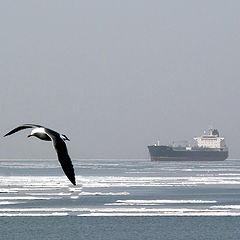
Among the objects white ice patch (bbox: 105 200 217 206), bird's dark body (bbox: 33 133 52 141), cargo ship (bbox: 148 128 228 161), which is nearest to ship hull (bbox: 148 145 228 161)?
cargo ship (bbox: 148 128 228 161)

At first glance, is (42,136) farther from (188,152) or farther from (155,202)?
(188,152)

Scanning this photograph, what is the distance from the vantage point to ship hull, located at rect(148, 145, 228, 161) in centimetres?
18550

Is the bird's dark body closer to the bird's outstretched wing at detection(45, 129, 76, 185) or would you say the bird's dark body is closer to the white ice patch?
the bird's outstretched wing at detection(45, 129, 76, 185)

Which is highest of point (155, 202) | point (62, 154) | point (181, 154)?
point (62, 154)

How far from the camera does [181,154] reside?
18675cm

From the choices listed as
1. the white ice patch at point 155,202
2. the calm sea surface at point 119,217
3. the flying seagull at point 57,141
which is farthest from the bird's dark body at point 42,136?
the white ice patch at point 155,202

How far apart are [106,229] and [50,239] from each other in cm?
404

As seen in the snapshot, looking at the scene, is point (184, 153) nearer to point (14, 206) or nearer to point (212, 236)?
point (14, 206)

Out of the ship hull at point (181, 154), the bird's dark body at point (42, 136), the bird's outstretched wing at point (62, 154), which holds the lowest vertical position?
the ship hull at point (181, 154)

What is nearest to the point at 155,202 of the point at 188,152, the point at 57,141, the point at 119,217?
the point at 119,217

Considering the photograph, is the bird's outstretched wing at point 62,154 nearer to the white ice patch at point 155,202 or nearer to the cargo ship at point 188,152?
the white ice patch at point 155,202

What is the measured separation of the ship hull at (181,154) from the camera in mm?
185500

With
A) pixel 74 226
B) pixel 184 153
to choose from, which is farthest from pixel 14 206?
pixel 184 153

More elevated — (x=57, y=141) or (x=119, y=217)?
(x=57, y=141)
